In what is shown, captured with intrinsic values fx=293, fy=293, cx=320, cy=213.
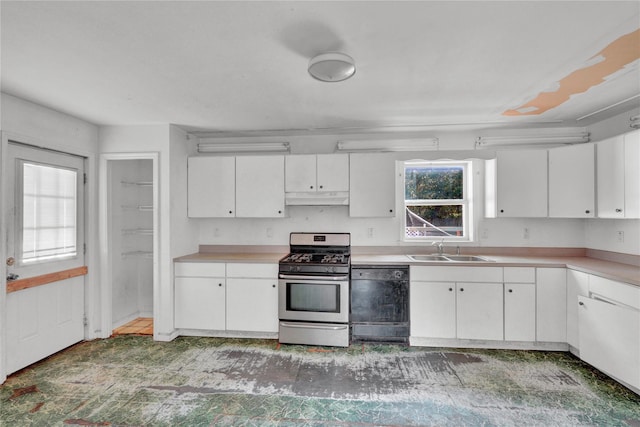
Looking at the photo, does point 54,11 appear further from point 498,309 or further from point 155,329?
point 498,309

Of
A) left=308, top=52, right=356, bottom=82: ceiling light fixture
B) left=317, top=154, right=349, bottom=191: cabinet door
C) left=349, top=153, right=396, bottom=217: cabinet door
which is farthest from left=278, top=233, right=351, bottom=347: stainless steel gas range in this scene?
left=308, top=52, right=356, bottom=82: ceiling light fixture

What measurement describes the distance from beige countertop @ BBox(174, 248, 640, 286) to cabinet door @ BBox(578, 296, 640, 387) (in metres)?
0.27

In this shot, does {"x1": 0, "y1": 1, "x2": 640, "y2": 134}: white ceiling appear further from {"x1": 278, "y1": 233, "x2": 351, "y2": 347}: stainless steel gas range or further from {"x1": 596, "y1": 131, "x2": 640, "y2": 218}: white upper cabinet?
{"x1": 278, "y1": 233, "x2": 351, "y2": 347}: stainless steel gas range

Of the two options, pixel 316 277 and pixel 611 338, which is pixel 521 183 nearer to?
pixel 611 338

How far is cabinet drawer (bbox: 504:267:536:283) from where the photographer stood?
294 centimetres

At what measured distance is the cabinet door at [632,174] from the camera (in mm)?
2514

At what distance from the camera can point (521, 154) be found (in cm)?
323

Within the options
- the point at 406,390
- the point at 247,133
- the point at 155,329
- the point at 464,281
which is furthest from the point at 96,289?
the point at 464,281

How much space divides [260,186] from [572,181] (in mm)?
3374

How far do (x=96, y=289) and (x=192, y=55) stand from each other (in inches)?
115

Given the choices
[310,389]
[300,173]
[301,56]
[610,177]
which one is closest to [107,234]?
[300,173]

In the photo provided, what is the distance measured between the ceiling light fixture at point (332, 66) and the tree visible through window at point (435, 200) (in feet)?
6.59

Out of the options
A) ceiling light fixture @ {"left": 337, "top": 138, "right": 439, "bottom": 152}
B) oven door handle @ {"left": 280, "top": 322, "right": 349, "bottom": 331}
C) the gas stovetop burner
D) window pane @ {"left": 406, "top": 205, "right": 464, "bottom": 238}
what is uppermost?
ceiling light fixture @ {"left": 337, "top": 138, "right": 439, "bottom": 152}

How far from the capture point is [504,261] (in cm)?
305
